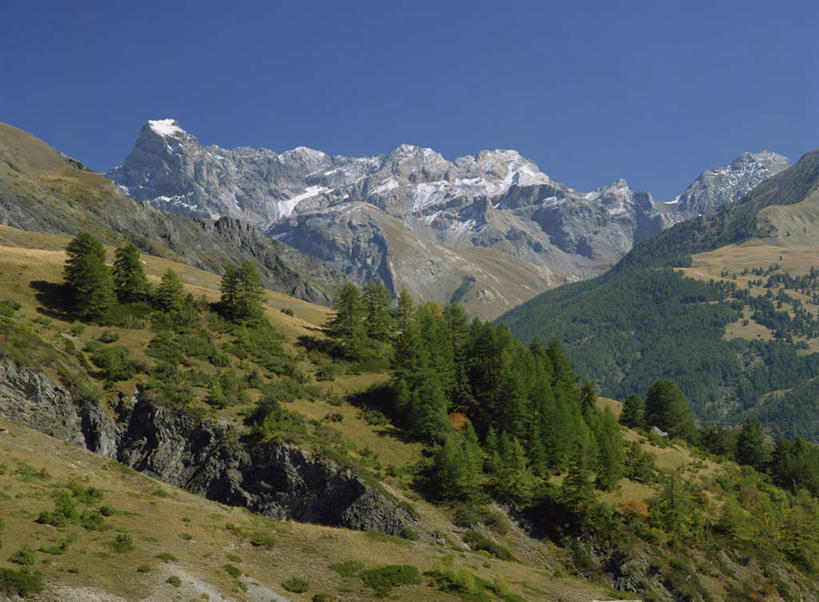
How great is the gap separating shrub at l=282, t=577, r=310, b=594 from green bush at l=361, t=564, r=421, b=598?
12.1ft

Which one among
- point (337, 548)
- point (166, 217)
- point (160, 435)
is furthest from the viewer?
point (166, 217)

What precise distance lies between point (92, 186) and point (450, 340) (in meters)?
150

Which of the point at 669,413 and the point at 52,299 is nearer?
the point at 52,299

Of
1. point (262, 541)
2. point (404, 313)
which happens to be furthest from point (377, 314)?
point (262, 541)

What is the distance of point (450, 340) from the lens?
8312cm

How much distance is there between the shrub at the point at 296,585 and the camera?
2953 cm

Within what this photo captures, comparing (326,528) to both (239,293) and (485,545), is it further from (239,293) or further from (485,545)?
(239,293)

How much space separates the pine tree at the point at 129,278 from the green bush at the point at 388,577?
175 feet

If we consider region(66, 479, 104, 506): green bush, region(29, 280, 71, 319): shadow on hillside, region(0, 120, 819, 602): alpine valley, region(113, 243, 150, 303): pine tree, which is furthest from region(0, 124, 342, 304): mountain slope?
region(66, 479, 104, 506): green bush

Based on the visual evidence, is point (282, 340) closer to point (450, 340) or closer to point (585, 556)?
point (450, 340)

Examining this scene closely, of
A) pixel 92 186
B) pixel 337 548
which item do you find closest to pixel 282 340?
pixel 337 548

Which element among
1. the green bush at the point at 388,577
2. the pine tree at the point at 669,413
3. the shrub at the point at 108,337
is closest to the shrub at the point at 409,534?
the green bush at the point at 388,577

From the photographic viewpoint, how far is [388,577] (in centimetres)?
3291

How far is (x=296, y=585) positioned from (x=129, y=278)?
178ft
